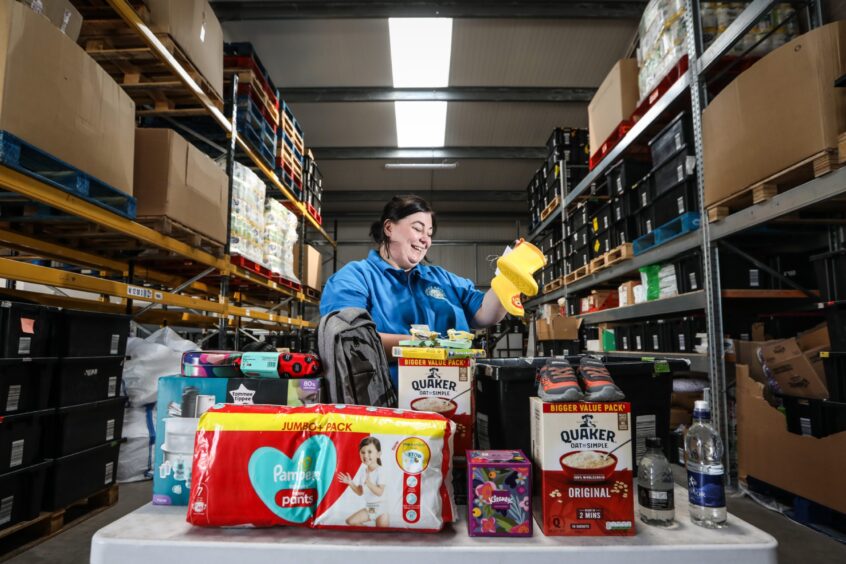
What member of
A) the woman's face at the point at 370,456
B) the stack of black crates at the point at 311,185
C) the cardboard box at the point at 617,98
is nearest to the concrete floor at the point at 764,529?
the woman's face at the point at 370,456

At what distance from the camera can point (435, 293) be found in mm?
2512

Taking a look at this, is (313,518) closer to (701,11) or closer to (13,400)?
(13,400)

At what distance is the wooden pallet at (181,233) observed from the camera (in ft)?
11.9

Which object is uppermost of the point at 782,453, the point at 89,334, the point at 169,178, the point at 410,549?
the point at 169,178

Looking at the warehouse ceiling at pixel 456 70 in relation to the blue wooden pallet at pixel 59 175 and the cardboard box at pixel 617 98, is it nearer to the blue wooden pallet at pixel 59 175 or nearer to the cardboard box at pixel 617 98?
the cardboard box at pixel 617 98

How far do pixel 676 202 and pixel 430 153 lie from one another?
7.06m

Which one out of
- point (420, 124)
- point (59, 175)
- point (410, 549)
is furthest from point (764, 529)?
point (420, 124)

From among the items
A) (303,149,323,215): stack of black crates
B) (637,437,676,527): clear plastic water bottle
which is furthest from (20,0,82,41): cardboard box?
(303,149,323,215): stack of black crates

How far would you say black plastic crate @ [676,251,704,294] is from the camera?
3922 mm

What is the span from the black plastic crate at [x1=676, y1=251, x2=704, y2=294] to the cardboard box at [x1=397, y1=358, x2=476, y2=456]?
3.27m

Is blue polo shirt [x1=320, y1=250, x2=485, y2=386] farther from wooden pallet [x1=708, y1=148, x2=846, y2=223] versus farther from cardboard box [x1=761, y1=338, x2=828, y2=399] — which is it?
cardboard box [x1=761, y1=338, x2=828, y2=399]

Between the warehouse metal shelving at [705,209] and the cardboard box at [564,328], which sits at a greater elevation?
the warehouse metal shelving at [705,209]

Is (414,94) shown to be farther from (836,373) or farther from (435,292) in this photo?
(836,373)

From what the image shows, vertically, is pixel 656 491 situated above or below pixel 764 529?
above
